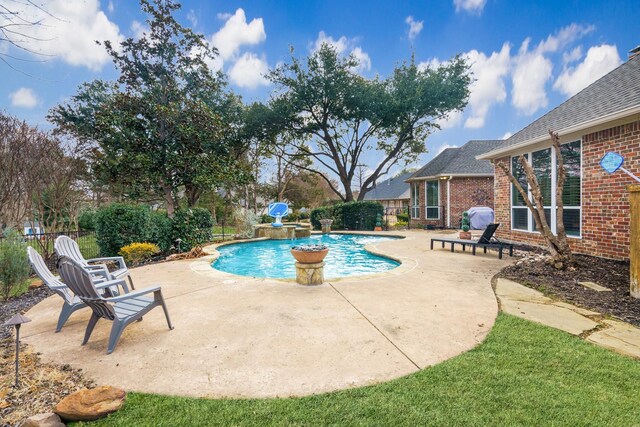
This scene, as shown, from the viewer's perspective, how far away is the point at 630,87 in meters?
7.64

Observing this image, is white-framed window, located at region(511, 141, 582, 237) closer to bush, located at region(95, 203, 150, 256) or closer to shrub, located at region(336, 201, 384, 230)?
shrub, located at region(336, 201, 384, 230)

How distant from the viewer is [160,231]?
406 inches

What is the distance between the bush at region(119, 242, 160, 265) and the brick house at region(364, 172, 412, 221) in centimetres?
2453

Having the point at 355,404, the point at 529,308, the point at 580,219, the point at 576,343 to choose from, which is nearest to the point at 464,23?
the point at 580,219

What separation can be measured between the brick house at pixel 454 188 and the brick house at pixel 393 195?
11.2 m

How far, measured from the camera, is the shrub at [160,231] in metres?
9.95

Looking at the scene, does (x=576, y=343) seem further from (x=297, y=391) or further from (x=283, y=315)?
(x=283, y=315)

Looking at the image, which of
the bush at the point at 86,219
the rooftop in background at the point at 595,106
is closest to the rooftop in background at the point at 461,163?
the rooftop in background at the point at 595,106

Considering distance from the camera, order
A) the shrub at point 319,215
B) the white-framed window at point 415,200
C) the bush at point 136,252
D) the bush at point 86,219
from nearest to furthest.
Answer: the bush at point 136,252 < the bush at point 86,219 < the shrub at point 319,215 < the white-framed window at point 415,200

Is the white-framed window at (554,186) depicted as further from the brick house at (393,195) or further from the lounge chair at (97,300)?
the brick house at (393,195)

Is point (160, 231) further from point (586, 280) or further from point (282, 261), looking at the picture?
point (586, 280)

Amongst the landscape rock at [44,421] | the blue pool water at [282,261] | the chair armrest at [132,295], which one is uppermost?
the chair armrest at [132,295]

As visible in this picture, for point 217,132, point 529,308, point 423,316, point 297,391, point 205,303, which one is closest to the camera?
point 297,391

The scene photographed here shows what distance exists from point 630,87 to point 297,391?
10563 millimetres
